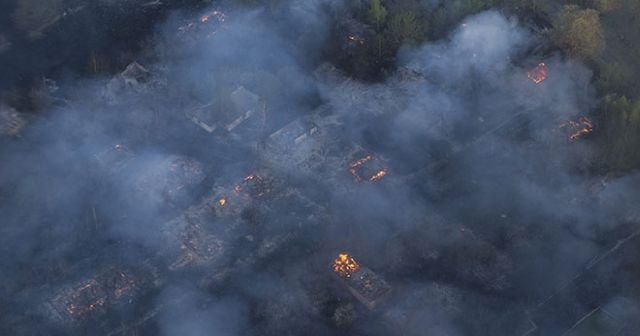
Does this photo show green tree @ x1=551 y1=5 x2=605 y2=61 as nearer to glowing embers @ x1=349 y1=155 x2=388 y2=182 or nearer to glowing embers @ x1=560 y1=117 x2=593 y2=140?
glowing embers @ x1=560 y1=117 x2=593 y2=140

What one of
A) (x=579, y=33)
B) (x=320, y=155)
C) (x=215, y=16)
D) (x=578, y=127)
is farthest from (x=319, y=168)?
(x=579, y=33)

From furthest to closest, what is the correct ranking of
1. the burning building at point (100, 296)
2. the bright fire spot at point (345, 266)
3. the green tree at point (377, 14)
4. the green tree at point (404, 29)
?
the green tree at point (377, 14) → the green tree at point (404, 29) → the bright fire spot at point (345, 266) → the burning building at point (100, 296)

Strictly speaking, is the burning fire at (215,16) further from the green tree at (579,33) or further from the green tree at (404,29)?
the green tree at (579,33)

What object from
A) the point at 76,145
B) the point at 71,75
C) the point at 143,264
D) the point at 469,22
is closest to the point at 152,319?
the point at 143,264

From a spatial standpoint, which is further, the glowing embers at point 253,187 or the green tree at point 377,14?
the green tree at point 377,14

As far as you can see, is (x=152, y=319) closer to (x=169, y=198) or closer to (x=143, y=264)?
(x=143, y=264)

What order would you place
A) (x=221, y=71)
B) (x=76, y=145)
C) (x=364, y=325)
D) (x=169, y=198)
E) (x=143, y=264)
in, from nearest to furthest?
(x=364, y=325) < (x=143, y=264) < (x=169, y=198) < (x=76, y=145) < (x=221, y=71)

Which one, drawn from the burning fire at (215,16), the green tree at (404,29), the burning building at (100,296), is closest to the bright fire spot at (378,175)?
the green tree at (404,29)
